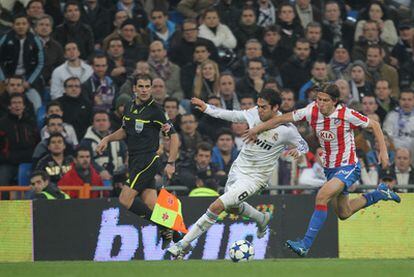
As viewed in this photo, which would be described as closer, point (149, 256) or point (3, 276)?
point (3, 276)

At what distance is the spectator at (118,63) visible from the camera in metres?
20.6

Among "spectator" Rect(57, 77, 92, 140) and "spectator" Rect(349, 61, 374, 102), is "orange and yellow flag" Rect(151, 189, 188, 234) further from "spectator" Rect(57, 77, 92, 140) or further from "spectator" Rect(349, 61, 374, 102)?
"spectator" Rect(349, 61, 374, 102)

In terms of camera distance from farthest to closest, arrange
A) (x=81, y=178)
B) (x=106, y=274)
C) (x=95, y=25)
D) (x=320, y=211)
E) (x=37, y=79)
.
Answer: (x=95, y=25), (x=37, y=79), (x=81, y=178), (x=320, y=211), (x=106, y=274)

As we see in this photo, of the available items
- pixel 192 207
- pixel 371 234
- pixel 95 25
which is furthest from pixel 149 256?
pixel 95 25

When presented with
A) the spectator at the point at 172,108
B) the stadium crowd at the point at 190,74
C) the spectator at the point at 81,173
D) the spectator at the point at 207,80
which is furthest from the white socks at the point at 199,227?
the spectator at the point at 207,80

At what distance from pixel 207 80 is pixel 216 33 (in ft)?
4.40

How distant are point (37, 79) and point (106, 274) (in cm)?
788

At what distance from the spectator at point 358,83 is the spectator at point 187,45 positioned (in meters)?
2.35

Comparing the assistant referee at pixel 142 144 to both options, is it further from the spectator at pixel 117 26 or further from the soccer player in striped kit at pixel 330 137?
the spectator at pixel 117 26

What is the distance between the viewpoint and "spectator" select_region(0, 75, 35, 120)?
64.1 ft

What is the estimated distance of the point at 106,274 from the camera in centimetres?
1308

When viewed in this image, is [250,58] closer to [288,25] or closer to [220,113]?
[288,25]

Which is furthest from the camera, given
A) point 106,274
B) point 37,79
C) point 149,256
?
point 37,79

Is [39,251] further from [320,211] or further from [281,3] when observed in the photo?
[281,3]
